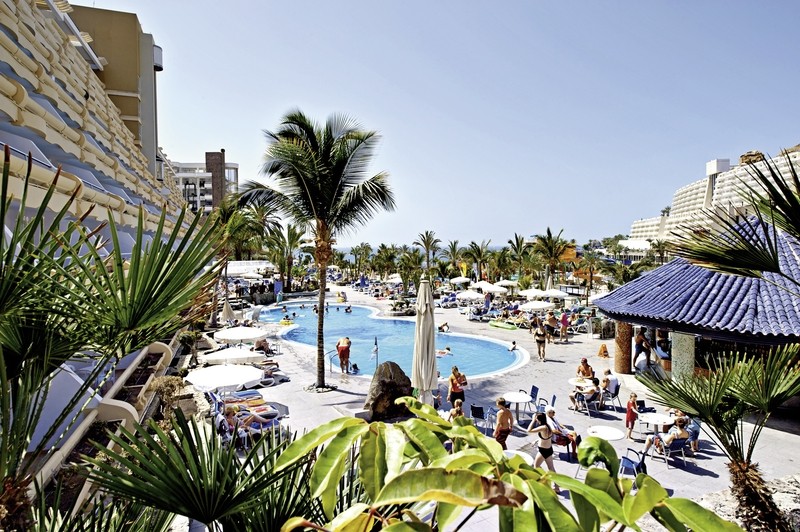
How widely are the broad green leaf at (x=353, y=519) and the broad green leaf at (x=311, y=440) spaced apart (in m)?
0.30

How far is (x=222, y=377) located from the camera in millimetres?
11008

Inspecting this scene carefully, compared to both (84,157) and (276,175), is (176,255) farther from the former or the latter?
(276,175)

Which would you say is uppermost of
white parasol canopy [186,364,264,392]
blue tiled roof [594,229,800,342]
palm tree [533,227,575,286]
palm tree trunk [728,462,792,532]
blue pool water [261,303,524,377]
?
palm tree [533,227,575,286]

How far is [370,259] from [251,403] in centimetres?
5425

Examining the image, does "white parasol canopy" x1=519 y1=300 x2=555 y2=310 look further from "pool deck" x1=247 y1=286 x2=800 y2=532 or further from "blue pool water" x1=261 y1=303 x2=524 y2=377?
"blue pool water" x1=261 y1=303 x2=524 y2=377

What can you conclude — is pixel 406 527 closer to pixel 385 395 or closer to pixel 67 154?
pixel 67 154

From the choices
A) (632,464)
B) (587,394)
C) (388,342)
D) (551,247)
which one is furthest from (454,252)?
(632,464)

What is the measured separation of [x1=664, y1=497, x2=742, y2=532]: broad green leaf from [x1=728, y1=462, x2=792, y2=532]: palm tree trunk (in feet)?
15.7

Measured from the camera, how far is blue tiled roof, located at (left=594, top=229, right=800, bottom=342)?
11195mm

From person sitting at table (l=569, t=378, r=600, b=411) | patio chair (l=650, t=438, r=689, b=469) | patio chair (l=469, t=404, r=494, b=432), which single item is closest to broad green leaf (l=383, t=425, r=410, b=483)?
patio chair (l=650, t=438, r=689, b=469)

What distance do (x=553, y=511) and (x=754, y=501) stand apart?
5.36 m

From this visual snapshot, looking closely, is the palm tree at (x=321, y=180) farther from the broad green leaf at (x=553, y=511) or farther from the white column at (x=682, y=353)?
the broad green leaf at (x=553, y=511)

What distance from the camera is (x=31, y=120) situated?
6461 mm

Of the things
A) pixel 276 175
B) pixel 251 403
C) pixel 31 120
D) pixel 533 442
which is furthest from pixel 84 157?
pixel 533 442
